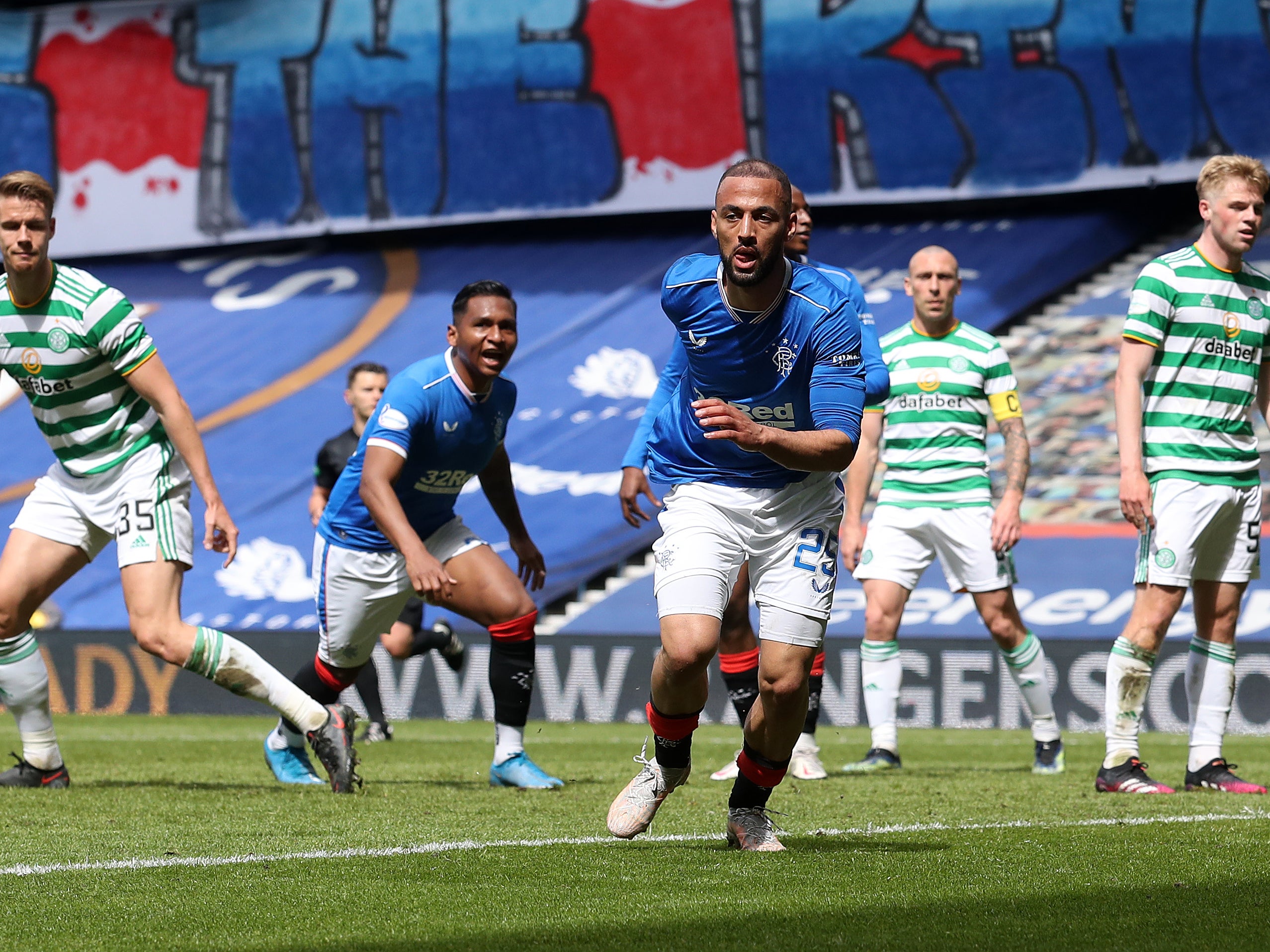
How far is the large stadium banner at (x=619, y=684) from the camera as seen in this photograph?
1063 cm

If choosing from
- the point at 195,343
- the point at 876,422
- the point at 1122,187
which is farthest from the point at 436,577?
the point at 195,343

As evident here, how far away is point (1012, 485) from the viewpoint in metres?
7.57

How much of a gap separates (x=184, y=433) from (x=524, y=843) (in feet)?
7.21

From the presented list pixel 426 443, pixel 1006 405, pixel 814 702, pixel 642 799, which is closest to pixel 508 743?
pixel 426 443

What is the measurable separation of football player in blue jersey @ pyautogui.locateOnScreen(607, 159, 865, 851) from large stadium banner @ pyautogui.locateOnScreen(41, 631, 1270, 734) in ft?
17.4

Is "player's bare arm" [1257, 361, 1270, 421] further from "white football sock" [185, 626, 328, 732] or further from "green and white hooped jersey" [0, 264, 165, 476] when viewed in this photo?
"green and white hooped jersey" [0, 264, 165, 476]

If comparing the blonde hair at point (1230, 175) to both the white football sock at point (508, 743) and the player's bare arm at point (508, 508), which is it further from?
the white football sock at point (508, 743)

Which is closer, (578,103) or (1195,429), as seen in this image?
(1195,429)

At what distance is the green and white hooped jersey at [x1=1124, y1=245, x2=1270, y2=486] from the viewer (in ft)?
21.3

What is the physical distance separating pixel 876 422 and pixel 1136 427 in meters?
1.61

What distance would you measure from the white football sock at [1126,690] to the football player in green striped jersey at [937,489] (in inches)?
38.1

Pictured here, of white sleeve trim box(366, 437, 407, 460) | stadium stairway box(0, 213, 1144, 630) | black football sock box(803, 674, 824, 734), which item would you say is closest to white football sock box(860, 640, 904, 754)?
black football sock box(803, 674, 824, 734)

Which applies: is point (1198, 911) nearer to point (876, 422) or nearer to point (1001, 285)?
point (876, 422)

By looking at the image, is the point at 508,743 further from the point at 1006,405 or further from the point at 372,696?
the point at 372,696
